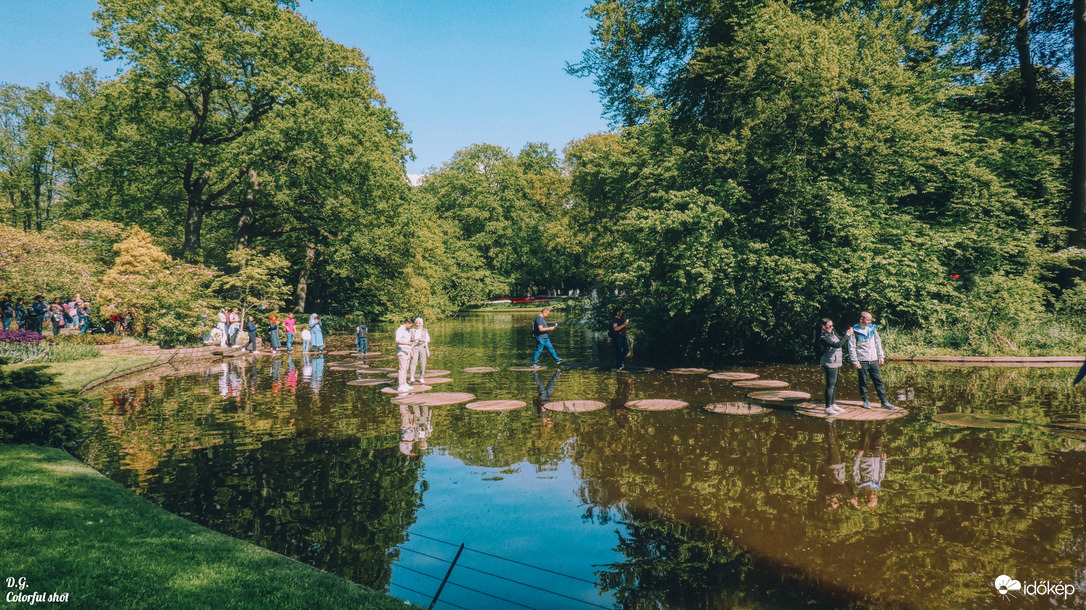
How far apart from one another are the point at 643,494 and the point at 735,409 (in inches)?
193

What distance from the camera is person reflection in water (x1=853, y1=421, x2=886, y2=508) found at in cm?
650

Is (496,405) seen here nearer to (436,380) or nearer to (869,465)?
(436,380)

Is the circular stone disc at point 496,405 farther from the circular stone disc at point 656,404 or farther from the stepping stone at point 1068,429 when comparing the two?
the stepping stone at point 1068,429

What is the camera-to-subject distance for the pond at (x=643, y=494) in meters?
4.85

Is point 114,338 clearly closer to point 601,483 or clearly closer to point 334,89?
point 334,89

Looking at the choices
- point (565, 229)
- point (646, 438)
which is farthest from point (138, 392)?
point (565, 229)

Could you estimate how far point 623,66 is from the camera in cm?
2439

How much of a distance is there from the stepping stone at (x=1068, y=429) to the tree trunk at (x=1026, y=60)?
64.7 feet

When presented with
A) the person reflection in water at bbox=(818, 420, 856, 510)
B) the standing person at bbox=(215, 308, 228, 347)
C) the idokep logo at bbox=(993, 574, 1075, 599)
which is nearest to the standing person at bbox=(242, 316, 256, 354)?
the standing person at bbox=(215, 308, 228, 347)

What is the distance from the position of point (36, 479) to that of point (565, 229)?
4689cm

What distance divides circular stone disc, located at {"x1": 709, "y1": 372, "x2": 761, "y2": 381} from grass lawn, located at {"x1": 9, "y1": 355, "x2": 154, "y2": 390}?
16.3 metres

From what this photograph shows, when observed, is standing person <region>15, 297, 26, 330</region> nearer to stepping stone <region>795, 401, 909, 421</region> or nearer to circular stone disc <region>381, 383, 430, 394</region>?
circular stone disc <region>381, 383, 430, 394</region>

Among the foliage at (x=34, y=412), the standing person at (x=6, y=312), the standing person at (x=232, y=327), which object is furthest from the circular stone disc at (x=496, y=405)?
the standing person at (x=6, y=312)

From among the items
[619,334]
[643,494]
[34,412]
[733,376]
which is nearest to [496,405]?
[643,494]
